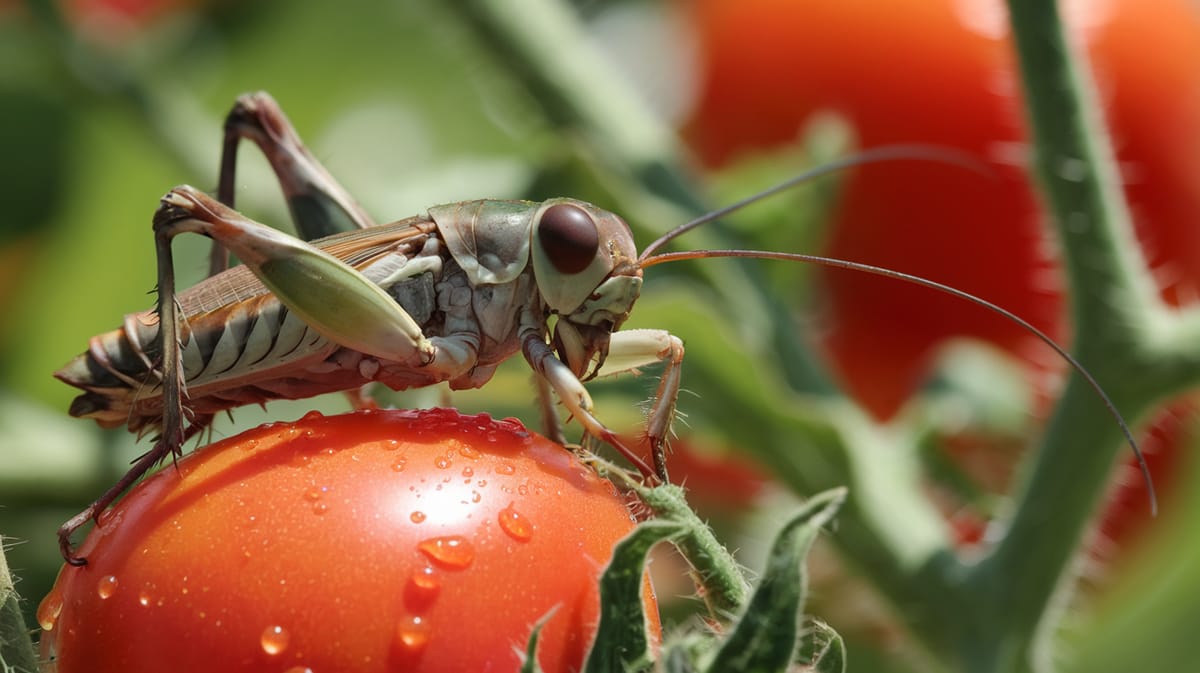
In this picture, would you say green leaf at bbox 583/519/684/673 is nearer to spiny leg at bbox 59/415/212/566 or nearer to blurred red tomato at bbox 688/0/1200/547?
spiny leg at bbox 59/415/212/566

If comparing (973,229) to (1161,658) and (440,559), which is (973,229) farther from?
(440,559)

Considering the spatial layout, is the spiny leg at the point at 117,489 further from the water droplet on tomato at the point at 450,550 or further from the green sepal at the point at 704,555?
the green sepal at the point at 704,555

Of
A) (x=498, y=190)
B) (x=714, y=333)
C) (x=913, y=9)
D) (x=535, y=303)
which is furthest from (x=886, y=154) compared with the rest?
(x=913, y=9)

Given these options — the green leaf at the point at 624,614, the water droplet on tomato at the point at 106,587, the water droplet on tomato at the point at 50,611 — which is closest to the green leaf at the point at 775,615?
the green leaf at the point at 624,614

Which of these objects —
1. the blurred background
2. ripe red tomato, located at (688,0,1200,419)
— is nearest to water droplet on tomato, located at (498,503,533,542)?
the blurred background

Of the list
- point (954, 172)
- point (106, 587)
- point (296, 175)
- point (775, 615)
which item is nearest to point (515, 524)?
point (775, 615)

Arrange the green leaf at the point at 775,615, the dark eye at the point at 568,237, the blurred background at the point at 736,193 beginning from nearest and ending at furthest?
the green leaf at the point at 775,615 < the dark eye at the point at 568,237 < the blurred background at the point at 736,193

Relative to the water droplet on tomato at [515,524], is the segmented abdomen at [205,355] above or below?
above

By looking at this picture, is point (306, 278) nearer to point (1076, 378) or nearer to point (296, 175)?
point (296, 175)
